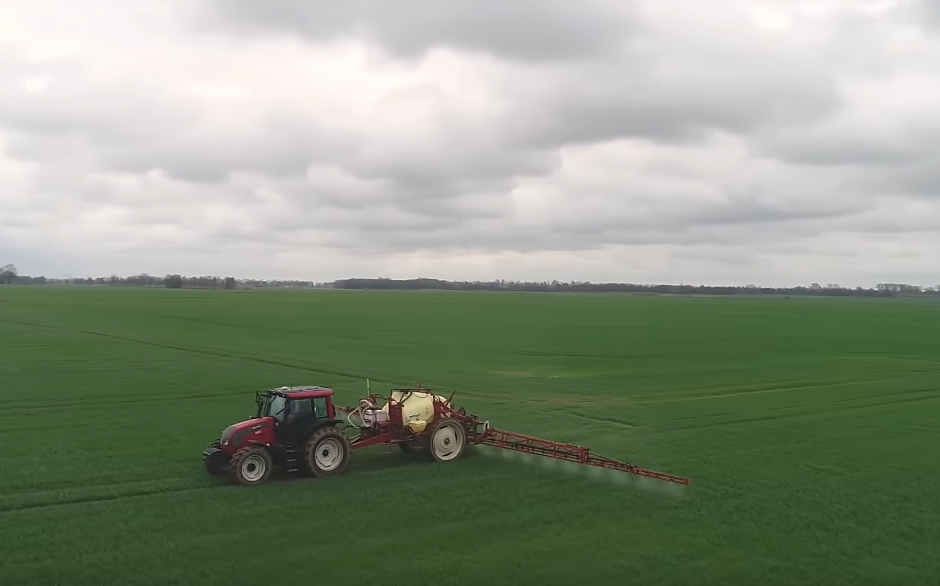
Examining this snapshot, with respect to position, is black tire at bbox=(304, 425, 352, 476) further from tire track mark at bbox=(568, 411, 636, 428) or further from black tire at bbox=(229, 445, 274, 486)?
tire track mark at bbox=(568, 411, 636, 428)

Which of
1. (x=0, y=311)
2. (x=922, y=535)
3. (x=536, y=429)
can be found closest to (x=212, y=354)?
(x=536, y=429)

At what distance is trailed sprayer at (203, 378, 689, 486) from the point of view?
1886 cm

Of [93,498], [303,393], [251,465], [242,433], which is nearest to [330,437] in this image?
[303,393]

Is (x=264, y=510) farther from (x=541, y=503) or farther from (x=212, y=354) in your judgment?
(x=212, y=354)

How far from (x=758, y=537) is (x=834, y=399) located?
20406 mm

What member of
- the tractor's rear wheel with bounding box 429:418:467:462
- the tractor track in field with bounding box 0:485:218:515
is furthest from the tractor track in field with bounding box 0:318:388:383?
the tractor track in field with bounding box 0:485:218:515

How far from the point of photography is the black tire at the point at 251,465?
18.2m

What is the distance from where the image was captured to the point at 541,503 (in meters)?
17.4

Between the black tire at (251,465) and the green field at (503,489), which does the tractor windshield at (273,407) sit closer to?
the black tire at (251,465)

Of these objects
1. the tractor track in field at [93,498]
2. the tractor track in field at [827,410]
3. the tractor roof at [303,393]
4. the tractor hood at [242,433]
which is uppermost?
the tractor roof at [303,393]

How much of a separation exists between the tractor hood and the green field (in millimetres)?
952

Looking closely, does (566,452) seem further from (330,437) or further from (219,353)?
(219,353)

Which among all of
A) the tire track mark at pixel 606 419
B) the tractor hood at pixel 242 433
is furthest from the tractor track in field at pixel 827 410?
the tractor hood at pixel 242 433

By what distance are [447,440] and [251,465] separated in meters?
5.25
